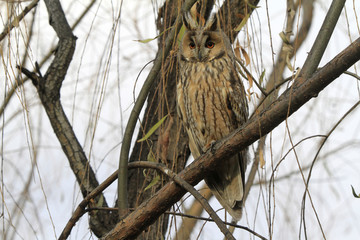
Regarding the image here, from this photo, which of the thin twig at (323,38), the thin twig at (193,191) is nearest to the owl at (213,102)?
the thin twig at (193,191)

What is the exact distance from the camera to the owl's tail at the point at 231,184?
7.66 feet

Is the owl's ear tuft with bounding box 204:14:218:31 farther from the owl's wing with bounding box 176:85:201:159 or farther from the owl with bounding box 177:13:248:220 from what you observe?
the owl's wing with bounding box 176:85:201:159

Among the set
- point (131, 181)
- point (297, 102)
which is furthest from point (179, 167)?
point (297, 102)

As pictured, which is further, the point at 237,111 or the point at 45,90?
the point at 45,90

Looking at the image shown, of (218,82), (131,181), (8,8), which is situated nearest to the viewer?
(8,8)

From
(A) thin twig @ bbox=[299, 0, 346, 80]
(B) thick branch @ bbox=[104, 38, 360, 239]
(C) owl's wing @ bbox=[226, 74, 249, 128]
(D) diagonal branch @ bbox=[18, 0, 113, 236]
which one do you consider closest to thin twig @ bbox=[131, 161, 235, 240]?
(B) thick branch @ bbox=[104, 38, 360, 239]

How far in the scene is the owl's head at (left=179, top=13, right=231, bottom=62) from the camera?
243 centimetres

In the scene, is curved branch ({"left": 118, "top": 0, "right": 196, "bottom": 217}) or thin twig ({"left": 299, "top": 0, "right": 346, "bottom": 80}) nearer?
thin twig ({"left": 299, "top": 0, "right": 346, "bottom": 80})

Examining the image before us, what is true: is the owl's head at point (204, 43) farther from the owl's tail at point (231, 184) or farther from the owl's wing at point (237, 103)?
the owl's tail at point (231, 184)

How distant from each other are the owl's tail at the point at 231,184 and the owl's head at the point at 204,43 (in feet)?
1.74

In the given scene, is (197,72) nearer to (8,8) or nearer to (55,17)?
(55,17)

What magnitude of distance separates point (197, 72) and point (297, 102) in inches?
38.5

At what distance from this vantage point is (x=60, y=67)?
248 cm

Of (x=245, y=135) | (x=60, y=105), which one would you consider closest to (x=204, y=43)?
(x=60, y=105)
